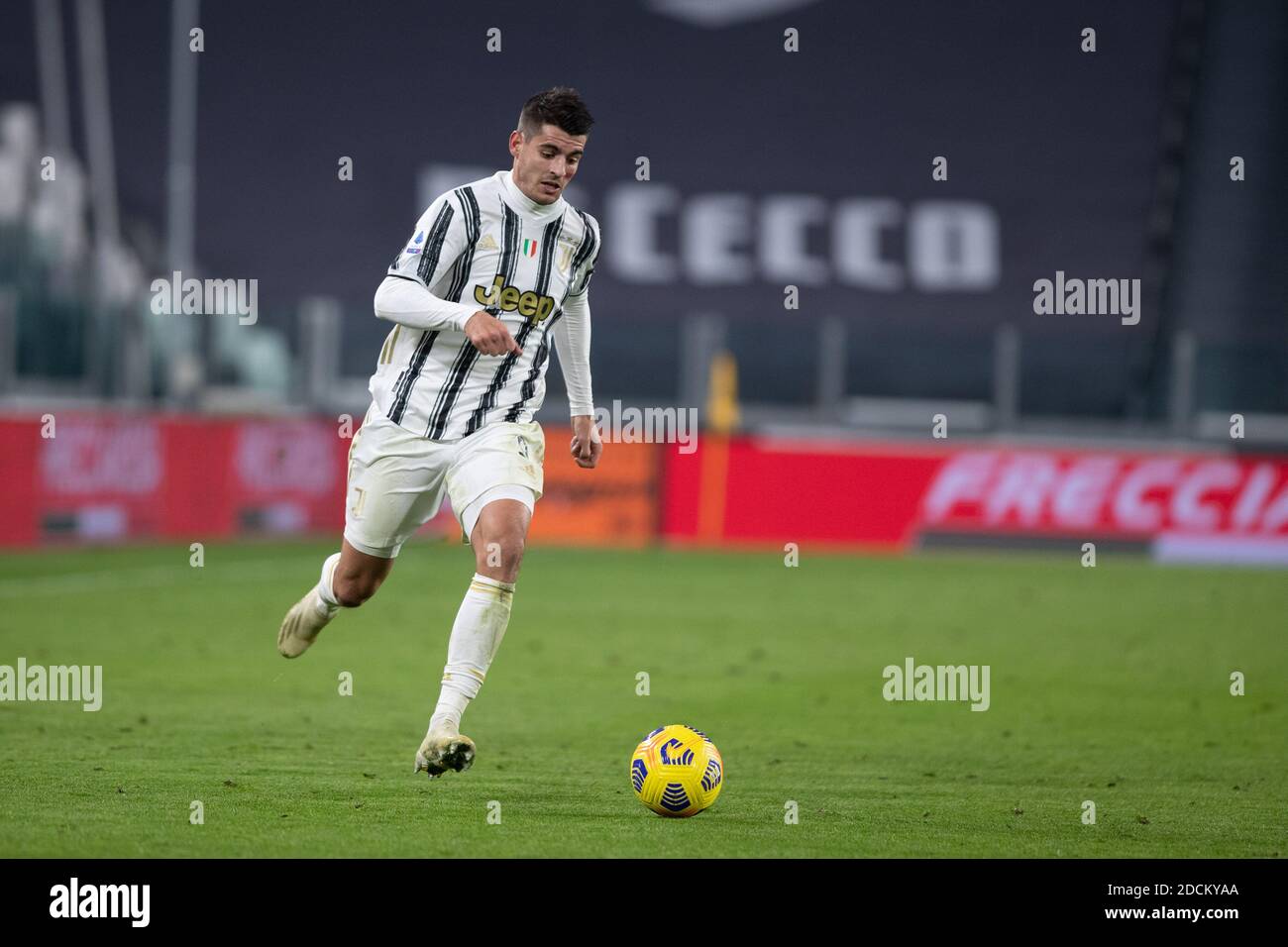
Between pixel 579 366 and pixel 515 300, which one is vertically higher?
pixel 515 300

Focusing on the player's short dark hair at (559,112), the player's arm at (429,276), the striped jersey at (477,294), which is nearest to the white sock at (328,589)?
the striped jersey at (477,294)

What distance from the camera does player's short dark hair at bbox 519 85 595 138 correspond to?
699 centimetres

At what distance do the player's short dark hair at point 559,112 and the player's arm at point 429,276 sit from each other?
44 centimetres

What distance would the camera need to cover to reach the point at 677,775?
642cm

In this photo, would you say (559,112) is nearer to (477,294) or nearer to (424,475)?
(477,294)

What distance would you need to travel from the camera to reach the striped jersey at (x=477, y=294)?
7164mm

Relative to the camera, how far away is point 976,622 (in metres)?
14.1

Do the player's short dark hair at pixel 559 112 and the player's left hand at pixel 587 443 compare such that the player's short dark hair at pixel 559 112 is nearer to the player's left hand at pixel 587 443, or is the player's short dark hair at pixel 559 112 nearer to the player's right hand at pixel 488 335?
the player's right hand at pixel 488 335

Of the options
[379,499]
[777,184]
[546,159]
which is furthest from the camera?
[777,184]

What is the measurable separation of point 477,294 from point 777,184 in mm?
20674

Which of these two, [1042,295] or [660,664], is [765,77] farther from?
[660,664]

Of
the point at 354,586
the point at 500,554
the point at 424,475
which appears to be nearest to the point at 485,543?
the point at 500,554
